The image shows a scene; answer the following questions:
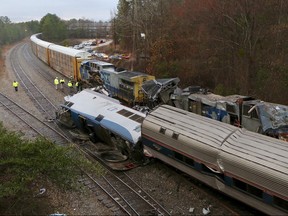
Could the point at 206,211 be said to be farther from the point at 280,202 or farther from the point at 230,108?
the point at 230,108

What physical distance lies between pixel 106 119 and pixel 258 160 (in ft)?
30.4

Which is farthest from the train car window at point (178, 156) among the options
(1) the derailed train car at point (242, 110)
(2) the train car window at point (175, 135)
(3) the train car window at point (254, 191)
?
(1) the derailed train car at point (242, 110)

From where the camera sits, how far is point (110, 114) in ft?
61.5

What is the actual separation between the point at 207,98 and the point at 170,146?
21.7 ft

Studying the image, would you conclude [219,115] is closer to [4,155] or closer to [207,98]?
[207,98]

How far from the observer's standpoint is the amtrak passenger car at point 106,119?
17.1 m

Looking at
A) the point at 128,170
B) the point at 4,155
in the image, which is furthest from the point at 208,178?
the point at 4,155

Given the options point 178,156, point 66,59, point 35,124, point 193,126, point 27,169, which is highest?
point 66,59

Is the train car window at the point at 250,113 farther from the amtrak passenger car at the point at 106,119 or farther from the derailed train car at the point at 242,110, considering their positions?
the amtrak passenger car at the point at 106,119

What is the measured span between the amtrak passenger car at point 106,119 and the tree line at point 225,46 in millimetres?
10716

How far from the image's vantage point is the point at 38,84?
37906 mm

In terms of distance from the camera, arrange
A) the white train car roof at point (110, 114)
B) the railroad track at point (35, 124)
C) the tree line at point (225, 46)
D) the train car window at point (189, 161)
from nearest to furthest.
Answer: the train car window at point (189, 161) < the white train car roof at point (110, 114) < the railroad track at point (35, 124) < the tree line at point (225, 46)

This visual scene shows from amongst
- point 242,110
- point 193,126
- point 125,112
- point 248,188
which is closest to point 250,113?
point 242,110

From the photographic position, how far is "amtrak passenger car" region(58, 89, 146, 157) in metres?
17.1
